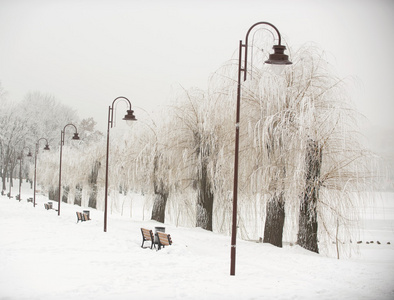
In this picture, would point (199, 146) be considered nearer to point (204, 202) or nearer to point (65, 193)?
point (204, 202)

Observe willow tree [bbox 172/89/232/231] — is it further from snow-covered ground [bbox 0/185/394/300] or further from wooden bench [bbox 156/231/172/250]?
wooden bench [bbox 156/231/172/250]

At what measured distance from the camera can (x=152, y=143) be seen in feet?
85.3

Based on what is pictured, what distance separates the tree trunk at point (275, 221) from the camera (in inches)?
715

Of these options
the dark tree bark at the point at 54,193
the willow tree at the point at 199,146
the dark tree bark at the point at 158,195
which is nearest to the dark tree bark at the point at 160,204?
the dark tree bark at the point at 158,195

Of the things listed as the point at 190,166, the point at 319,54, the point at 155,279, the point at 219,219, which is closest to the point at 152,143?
the point at 190,166

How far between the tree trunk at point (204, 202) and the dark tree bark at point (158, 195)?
3.09 m

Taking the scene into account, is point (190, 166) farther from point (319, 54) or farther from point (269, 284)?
point (269, 284)

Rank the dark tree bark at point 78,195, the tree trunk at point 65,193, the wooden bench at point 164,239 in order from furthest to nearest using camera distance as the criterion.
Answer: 1. the tree trunk at point 65,193
2. the dark tree bark at point 78,195
3. the wooden bench at point 164,239

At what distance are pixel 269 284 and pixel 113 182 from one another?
2370cm

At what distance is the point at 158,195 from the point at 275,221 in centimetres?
959

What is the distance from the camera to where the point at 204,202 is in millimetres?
23062

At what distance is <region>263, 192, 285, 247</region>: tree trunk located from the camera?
1816cm

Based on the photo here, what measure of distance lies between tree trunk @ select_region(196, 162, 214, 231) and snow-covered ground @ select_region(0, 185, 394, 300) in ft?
16.2

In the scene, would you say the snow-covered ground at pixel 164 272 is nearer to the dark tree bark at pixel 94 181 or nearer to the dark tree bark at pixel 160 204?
the dark tree bark at pixel 160 204
